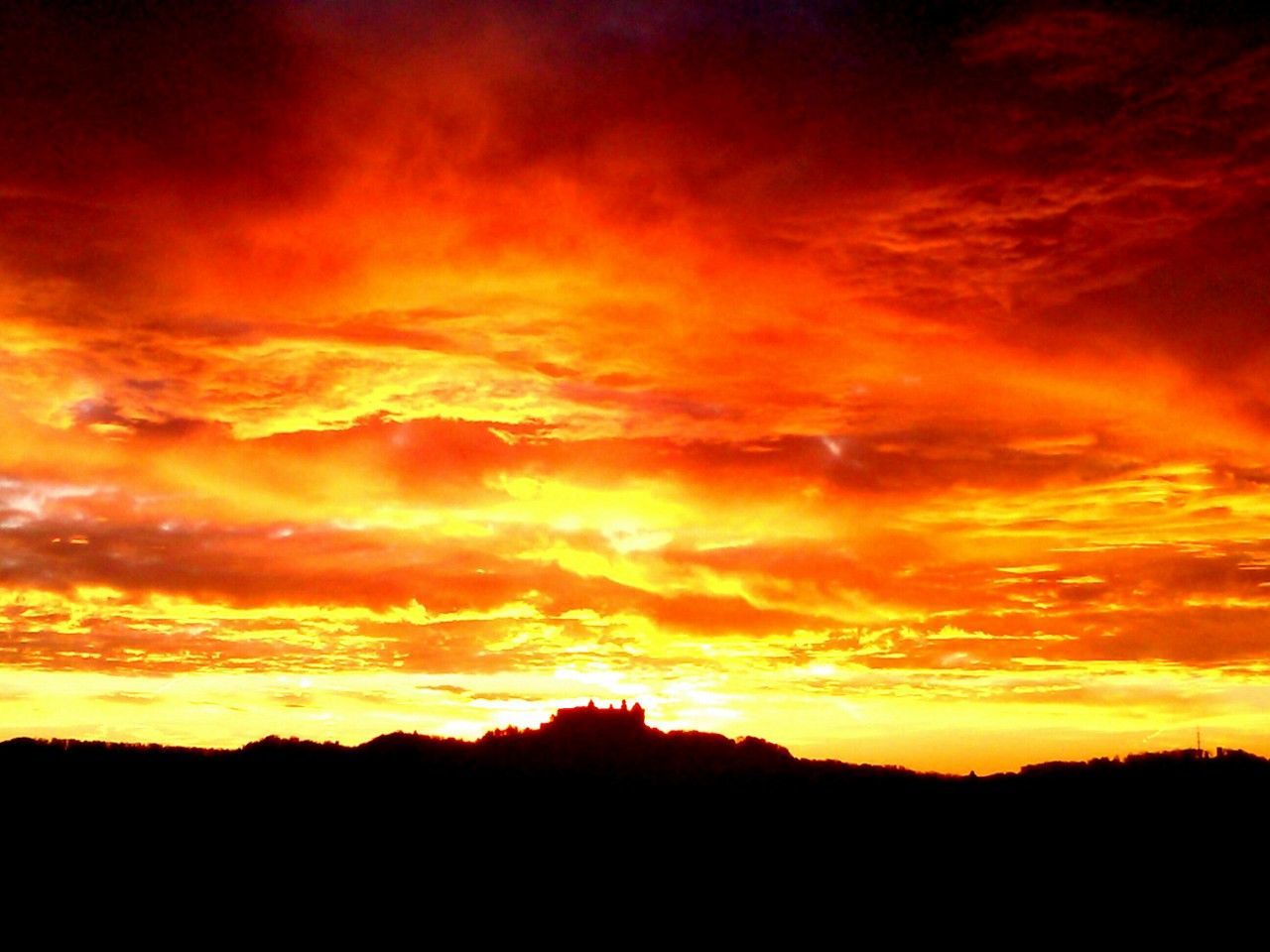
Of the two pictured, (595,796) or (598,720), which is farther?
(598,720)

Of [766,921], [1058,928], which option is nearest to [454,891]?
[766,921]

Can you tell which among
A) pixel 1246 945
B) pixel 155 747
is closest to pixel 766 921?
pixel 1246 945

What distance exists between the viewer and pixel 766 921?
48.2 meters

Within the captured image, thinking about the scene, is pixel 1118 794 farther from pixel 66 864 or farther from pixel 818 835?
pixel 66 864

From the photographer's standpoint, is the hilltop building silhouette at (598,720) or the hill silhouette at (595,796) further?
the hilltop building silhouette at (598,720)

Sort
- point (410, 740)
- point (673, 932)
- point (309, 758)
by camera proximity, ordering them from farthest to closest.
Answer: point (410, 740) → point (309, 758) → point (673, 932)

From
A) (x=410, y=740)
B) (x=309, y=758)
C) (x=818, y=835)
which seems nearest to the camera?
(x=818, y=835)

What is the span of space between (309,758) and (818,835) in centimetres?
2790

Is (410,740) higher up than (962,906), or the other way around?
(410,740)

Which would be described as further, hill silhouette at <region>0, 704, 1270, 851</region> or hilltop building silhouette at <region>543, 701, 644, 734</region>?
hilltop building silhouette at <region>543, 701, 644, 734</region>

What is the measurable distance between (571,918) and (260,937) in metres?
12.0

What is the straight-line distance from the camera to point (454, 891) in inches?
1970

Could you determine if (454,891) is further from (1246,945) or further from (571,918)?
(1246,945)

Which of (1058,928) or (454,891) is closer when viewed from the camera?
(1058,928)
